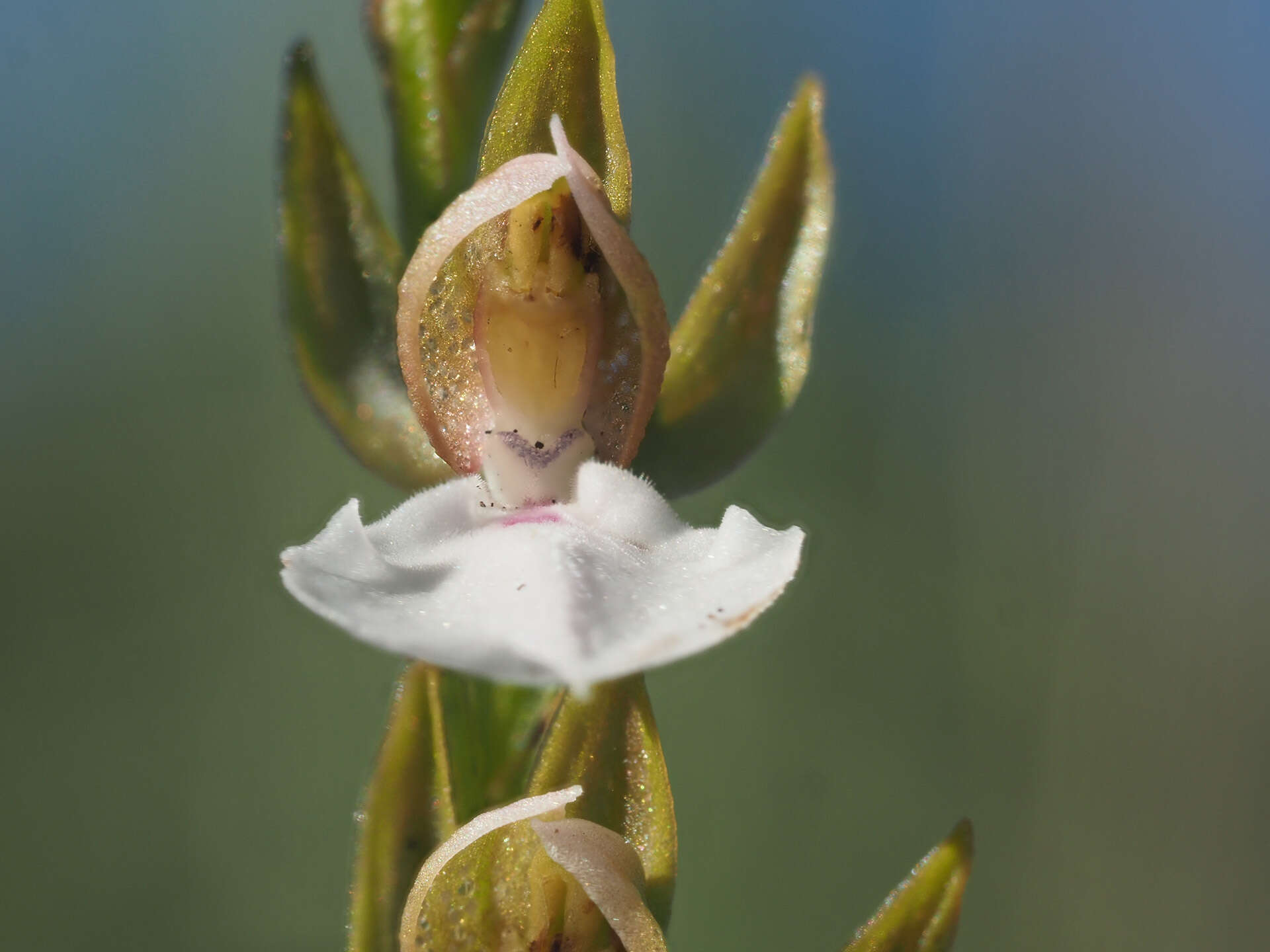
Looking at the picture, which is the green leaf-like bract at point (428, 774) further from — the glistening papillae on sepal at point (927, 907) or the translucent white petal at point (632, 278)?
the glistening papillae on sepal at point (927, 907)

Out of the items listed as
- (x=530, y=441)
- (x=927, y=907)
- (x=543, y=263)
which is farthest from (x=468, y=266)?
(x=927, y=907)

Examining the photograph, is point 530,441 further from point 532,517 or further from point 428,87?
point 428,87

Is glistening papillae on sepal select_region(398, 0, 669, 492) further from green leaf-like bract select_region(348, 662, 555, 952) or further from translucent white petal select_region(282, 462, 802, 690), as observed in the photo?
green leaf-like bract select_region(348, 662, 555, 952)

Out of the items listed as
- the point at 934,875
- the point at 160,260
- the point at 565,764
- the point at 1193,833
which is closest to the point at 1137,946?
the point at 1193,833

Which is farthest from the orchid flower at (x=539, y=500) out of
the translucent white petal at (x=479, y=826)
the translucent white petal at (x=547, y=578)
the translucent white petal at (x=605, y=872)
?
the translucent white petal at (x=605, y=872)

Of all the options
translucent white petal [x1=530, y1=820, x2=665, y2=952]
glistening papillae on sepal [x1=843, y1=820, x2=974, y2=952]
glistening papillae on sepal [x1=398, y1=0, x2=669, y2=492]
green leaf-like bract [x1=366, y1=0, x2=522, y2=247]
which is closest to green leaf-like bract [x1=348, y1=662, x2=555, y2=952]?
translucent white petal [x1=530, y1=820, x2=665, y2=952]

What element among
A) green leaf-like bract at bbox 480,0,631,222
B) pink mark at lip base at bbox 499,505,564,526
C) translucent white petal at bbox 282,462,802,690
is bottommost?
translucent white petal at bbox 282,462,802,690

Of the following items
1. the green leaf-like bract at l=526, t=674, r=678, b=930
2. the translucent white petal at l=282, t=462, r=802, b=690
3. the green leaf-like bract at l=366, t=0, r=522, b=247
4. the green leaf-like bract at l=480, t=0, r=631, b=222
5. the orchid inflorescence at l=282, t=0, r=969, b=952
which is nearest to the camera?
the translucent white petal at l=282, t=462, r=802, b=690
